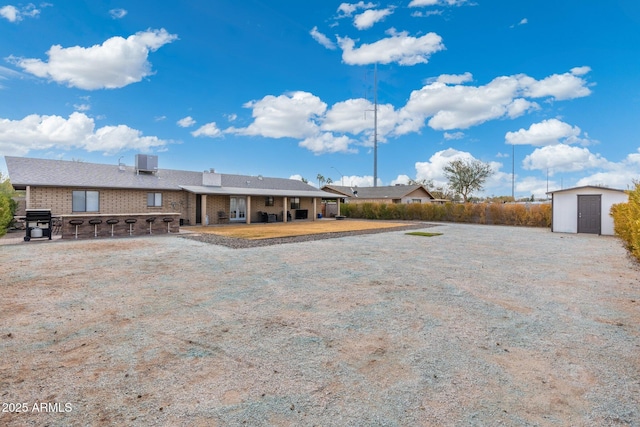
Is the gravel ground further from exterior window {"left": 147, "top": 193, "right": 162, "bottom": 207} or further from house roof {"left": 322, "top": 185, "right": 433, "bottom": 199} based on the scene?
house roof {"left": 322, "top": 185, "right": 433, "bottom": 199}

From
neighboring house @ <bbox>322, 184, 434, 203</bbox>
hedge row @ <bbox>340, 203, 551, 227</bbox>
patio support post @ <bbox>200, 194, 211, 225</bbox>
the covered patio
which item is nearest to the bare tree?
neighboring house @ <bbox>322, 184, 434, 203</bbox>

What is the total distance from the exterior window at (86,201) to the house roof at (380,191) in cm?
2425

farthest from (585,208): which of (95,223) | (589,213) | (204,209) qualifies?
(95,223)

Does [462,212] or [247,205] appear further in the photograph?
[462,212]

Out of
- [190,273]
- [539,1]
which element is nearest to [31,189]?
[190,273]

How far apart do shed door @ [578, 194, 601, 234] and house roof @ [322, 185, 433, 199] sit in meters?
19.5

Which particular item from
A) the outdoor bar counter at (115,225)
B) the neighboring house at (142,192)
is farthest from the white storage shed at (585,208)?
the outdoor bar counter at (115,225)

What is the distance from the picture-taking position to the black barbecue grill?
12.1 meters

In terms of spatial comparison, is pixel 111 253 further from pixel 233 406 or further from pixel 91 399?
pixel 233 406

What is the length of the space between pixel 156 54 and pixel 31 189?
373 inches

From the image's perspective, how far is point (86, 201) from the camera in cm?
1675

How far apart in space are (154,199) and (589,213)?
24.8 meters

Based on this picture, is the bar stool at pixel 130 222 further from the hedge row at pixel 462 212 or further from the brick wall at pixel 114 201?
the hedge row at pixel 462 212

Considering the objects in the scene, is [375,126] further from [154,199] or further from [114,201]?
[114,201]
